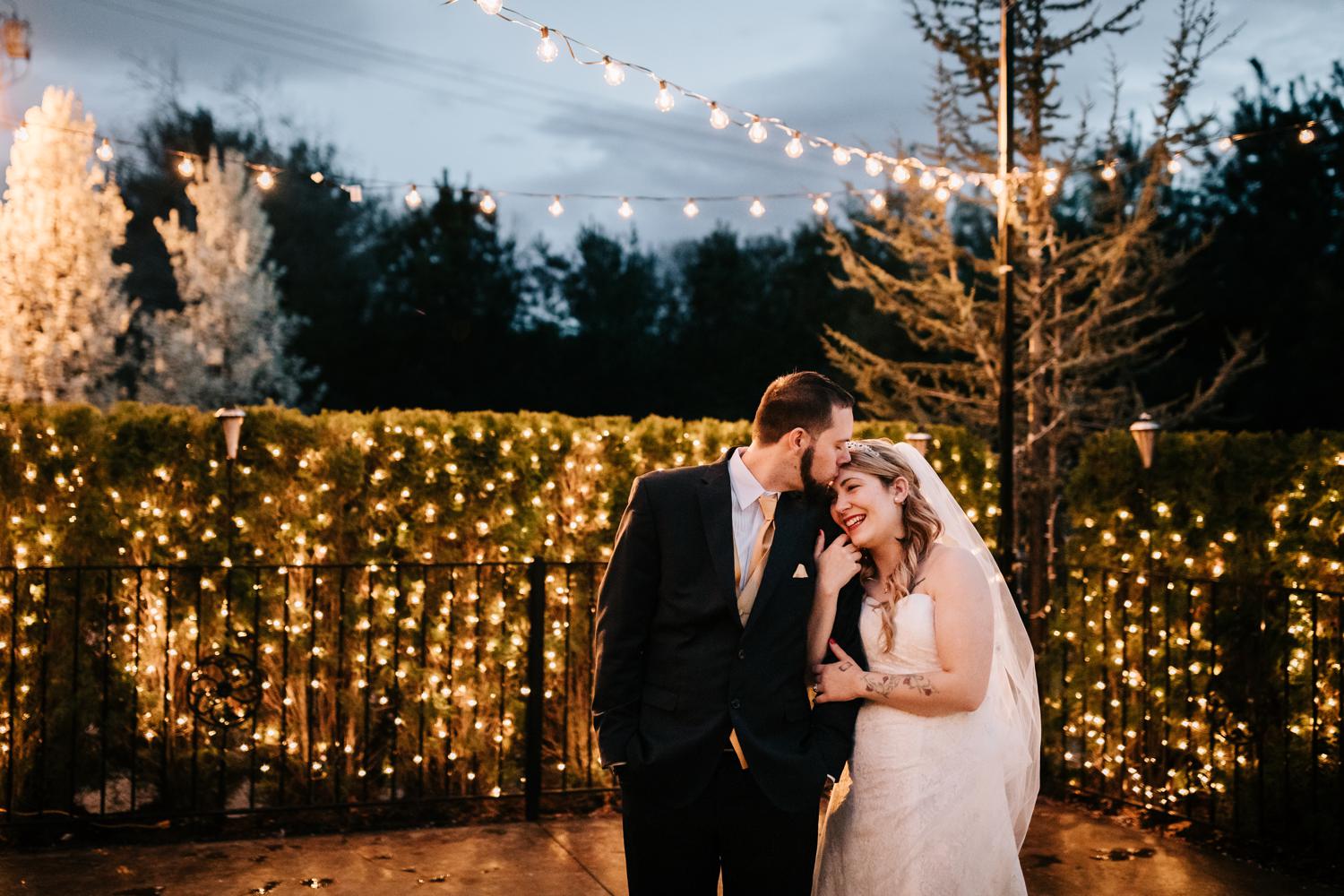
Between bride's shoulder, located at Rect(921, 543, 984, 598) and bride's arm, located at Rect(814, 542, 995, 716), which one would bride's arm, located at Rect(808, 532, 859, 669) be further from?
bride's shoulder, located at Rect(921, 543, 984, 598)

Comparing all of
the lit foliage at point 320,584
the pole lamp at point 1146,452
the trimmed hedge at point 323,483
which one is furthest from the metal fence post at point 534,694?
the pole lamp at point 1146,452

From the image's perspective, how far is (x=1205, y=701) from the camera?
655 cm

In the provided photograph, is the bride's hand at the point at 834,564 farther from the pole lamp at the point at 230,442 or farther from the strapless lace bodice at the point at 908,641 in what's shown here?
the pole lamp at the point at 230,442

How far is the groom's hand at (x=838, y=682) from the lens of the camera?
3201 mm

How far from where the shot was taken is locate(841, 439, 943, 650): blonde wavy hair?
11.0 feet

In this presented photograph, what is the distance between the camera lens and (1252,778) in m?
6.29

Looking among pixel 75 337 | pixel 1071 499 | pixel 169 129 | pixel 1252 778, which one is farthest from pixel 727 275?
pixel 1252 778

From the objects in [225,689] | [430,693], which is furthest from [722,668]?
[430,693]

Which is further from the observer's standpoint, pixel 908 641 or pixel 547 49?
pixel 547 49

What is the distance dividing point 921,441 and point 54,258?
15.3 metres

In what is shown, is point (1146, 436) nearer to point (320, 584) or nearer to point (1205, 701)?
point (1205, 701)

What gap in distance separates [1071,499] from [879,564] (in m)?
4.93

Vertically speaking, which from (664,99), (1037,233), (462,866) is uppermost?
(1037,233)

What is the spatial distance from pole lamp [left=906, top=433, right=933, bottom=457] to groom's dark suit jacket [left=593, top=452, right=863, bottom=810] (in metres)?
5.16
